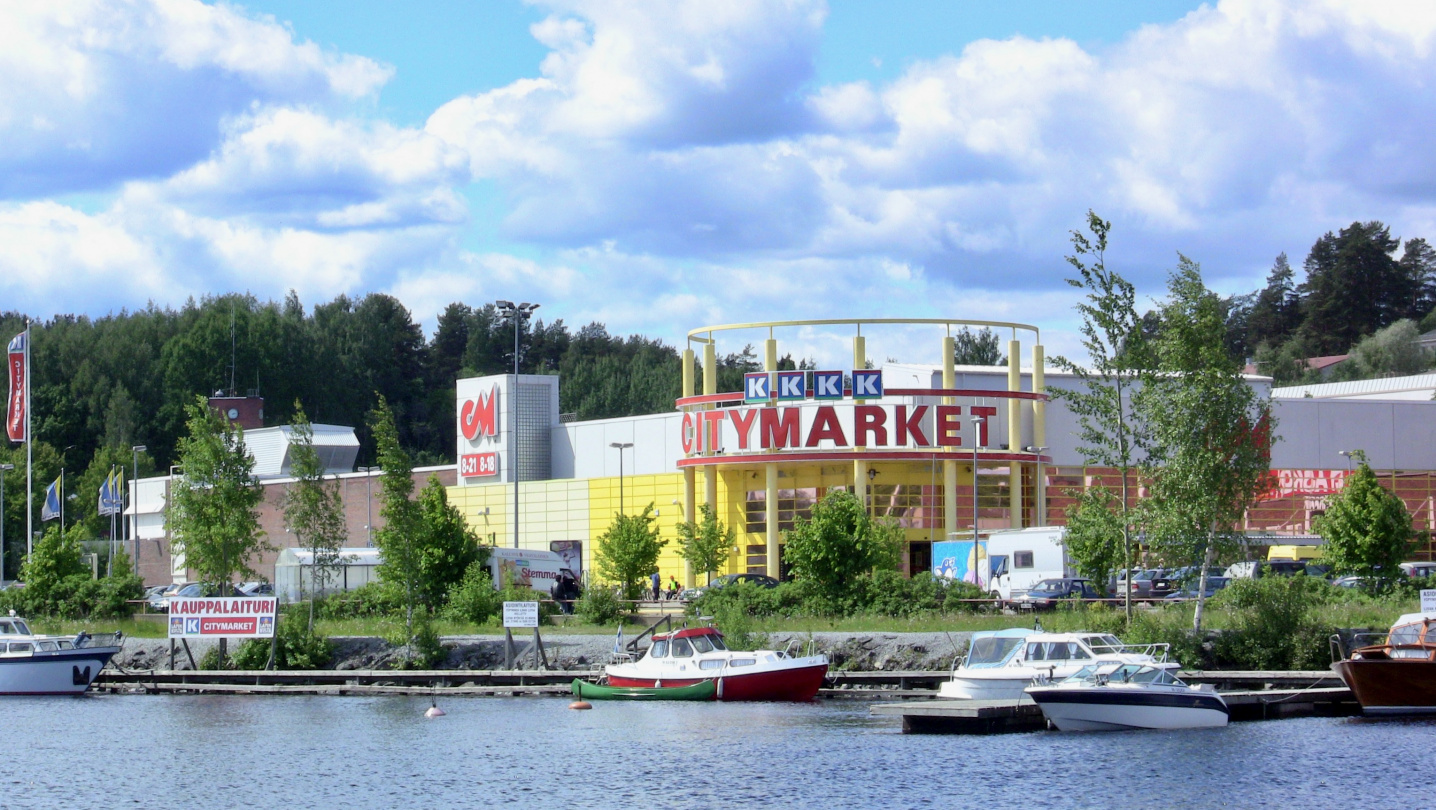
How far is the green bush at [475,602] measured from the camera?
58906 millimetres

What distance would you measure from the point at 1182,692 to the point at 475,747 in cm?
1693

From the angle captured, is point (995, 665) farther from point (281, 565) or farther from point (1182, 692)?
point (281, 565)

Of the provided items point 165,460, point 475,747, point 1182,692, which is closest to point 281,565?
point 475,747

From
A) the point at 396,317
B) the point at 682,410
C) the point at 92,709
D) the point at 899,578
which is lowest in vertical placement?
the point at 92,709

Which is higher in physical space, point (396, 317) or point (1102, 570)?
point (396, 317)

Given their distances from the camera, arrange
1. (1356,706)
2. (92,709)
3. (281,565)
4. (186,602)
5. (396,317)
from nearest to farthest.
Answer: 1. (1356,706)
2. (92,709)
3. (186,602)
4. (281,565)
5. (396,317)

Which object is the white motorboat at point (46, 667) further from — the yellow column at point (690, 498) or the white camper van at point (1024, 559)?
the white camper van at point (1024, 559)

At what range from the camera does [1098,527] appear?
47.5m

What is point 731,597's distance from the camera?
56969mm

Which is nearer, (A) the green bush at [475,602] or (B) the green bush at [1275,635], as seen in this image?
(B) the green bush at [1275,635]

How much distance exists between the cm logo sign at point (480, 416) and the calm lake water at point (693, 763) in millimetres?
43278

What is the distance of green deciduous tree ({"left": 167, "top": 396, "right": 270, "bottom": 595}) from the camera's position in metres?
59.4

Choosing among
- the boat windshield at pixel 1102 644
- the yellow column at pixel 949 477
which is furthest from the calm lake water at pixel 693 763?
the yellow column at pixel 949 477

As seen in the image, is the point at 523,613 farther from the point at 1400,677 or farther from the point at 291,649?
the point at 1400,677
